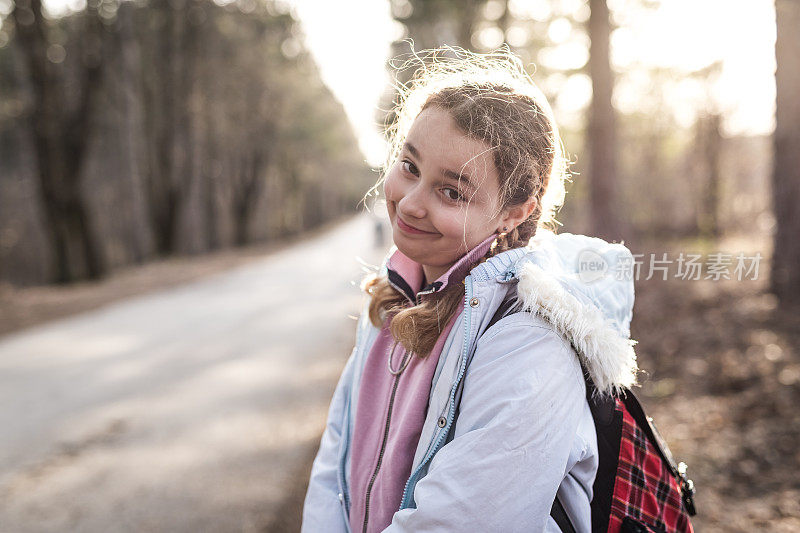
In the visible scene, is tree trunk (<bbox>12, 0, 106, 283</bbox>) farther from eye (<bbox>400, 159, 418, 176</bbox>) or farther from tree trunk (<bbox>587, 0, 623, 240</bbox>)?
eye (<bbox>400, 159, 418, 176</bbox>)

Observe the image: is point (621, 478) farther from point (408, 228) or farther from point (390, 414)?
point (408, 228)

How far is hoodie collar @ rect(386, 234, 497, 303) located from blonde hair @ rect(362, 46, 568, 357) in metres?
0.03

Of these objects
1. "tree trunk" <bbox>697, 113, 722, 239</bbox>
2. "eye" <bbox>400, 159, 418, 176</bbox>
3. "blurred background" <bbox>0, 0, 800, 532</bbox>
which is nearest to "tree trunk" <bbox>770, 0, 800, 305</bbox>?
"blurred background" <bbox>0, 0, 800, 532</bbox>

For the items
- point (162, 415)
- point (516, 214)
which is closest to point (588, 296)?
point (516, 214)

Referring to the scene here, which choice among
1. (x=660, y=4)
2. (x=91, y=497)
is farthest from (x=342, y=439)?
(x=660, y=4)

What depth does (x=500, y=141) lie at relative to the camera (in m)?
1.44

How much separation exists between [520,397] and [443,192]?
540mm

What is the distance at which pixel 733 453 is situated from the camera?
4484 millimetres

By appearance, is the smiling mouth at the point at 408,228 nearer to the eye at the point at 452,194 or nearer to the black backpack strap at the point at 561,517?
the eye at the point at 452,194

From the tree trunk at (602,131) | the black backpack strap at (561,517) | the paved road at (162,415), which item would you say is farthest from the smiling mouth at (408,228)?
the tree trunk at (602,131)

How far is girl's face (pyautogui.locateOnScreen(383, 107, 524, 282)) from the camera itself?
1455 mm

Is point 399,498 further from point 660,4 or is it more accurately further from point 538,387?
point 660,4

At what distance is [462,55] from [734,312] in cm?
731

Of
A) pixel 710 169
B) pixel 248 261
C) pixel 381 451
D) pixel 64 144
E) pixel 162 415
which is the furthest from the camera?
pixel 248 261
